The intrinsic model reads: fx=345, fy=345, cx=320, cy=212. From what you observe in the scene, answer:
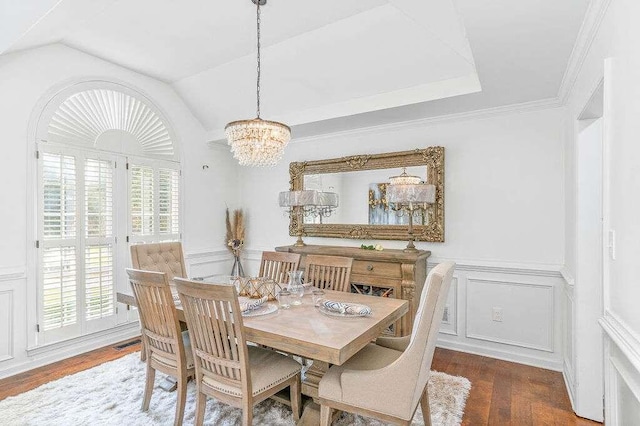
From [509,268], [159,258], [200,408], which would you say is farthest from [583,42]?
[159,258]

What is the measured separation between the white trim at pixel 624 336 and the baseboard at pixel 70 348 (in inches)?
167

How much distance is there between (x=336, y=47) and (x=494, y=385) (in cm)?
327

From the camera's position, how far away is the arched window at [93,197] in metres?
3.27

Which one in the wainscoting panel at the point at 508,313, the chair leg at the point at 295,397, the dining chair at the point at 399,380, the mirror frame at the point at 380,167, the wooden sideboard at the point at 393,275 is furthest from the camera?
the mirror frame at the point at 380,167

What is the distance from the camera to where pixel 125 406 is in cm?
246

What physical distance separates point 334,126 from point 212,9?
1.79 meters

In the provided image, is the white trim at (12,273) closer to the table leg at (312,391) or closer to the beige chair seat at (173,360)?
the beige chair seat at (173,360)

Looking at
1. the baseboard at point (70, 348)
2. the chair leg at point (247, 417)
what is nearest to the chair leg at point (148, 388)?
the chair leg at point (247, 417)

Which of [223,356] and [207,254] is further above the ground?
[207,254]

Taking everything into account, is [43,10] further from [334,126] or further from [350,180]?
[350,180]

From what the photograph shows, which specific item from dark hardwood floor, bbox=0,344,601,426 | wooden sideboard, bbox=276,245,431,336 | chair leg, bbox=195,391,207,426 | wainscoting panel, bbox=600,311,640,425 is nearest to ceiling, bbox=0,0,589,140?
wooden sideboard, bbox=276,245,431,336

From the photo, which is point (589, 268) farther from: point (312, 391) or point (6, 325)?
point (6, 325)

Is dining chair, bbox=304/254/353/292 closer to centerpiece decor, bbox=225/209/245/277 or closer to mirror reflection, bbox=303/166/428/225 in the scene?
mirror reflection, bbox=303/166/428/225

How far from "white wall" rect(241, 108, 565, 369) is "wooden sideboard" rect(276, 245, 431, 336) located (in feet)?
1.53
